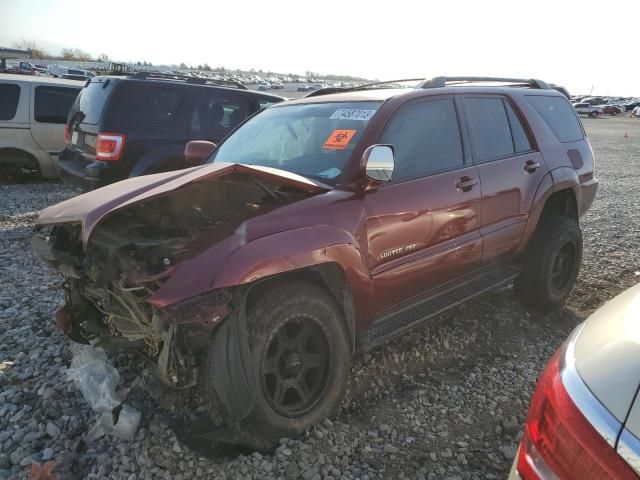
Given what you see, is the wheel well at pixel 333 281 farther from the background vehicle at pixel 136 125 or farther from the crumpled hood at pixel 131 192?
the background vehicle at pixel 136 125

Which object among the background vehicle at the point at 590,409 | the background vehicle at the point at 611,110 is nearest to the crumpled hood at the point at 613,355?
the background vehicle at the point at 590,409

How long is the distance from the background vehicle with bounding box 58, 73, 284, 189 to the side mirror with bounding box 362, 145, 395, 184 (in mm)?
4136

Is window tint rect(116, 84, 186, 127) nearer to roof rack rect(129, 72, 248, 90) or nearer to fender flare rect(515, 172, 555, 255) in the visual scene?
roof rack rect(129, 72, 248, 90)

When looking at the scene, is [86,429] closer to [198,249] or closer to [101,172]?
[198,249]

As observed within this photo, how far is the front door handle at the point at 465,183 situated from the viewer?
11.0ft

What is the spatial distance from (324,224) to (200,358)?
91 centimetres

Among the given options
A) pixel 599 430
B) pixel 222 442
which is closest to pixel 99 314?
pixel 222 442

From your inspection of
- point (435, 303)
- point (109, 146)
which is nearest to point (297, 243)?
point (435, 303)

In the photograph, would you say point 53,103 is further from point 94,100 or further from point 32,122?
point 94,100

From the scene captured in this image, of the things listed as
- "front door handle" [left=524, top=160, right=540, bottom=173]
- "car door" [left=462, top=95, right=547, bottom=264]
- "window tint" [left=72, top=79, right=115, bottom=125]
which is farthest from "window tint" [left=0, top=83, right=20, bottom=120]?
"front door handle" [left=524, top=160, right=540, bottom=173]

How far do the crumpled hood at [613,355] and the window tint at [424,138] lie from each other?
1.73 metres

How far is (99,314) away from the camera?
296 centimetres

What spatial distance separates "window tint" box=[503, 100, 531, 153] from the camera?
4000 millimetres

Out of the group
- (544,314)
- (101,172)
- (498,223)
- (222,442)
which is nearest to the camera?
(222,442)
